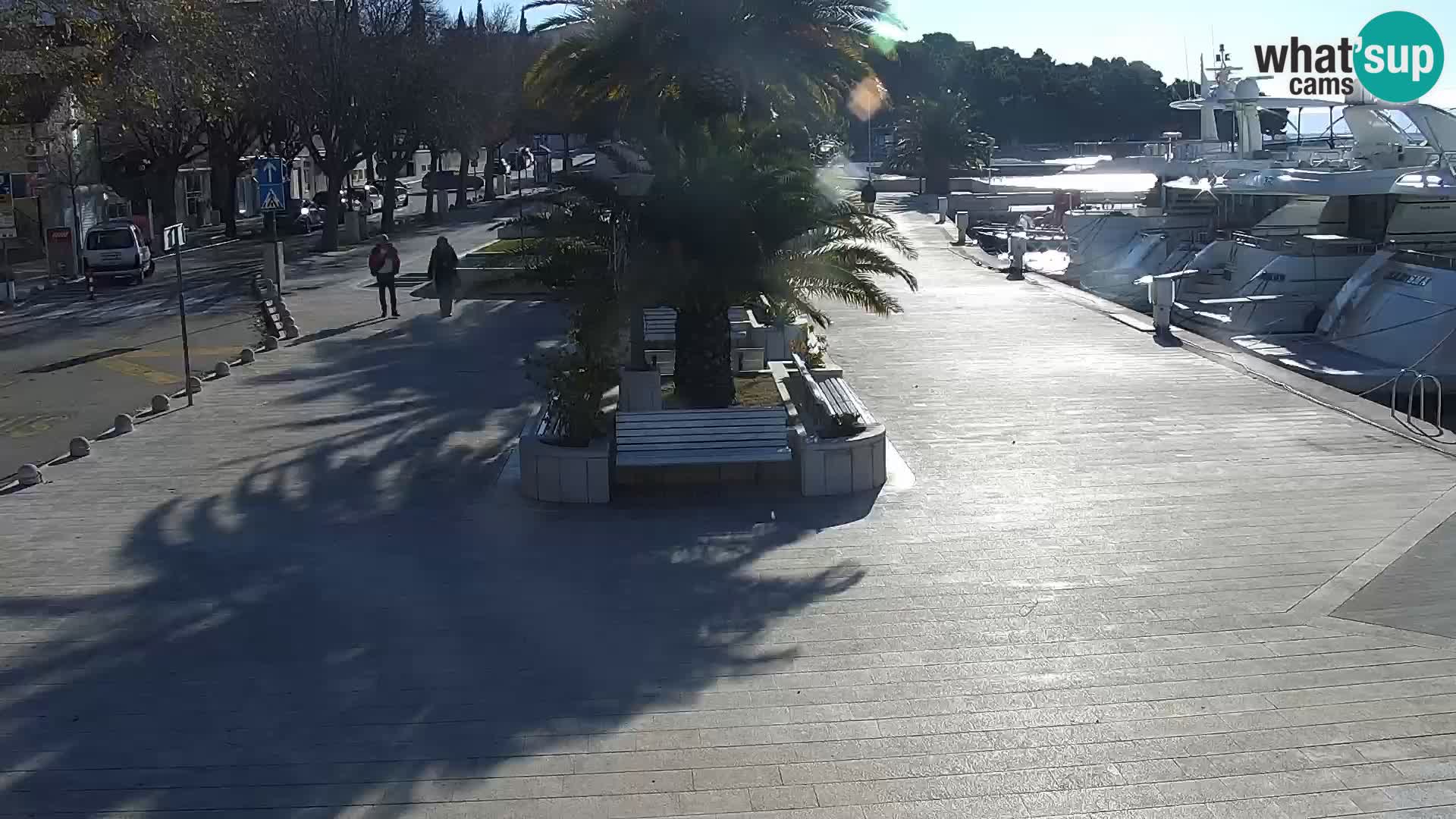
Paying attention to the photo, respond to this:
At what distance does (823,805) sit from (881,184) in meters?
65.4

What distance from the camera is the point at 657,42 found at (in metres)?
21.6

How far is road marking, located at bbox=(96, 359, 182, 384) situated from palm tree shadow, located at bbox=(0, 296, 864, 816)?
7.34 metres

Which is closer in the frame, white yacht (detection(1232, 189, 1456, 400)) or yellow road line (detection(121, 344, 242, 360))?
yellow road line (detection(121, 344, 242, 360))

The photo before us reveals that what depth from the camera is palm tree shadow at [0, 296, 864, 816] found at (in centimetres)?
670

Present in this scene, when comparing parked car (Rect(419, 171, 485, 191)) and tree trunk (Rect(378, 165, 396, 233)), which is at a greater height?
parked car (Rect(419, 171, 485, 191))

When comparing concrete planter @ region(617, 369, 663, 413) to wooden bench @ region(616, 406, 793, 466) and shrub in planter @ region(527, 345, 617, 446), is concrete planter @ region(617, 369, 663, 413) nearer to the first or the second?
shrub in planter @ region(527, 345, 617, 446)

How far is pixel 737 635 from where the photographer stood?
8492 millimetres

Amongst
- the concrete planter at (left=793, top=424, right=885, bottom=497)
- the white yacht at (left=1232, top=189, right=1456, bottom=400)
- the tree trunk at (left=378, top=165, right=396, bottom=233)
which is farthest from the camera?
the tree trunk at (left=378, top=165, right=396, bottom=233)

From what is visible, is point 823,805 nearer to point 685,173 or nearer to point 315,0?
point 685,173

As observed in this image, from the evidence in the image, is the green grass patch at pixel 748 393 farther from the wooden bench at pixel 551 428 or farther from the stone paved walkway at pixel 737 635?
the wooden bench at pixel 551 428

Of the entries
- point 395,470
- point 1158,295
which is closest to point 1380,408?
point 1158,295

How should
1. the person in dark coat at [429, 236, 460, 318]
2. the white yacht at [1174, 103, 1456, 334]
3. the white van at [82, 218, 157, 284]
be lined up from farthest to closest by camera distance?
the white van at [82, 218, 157, 284] < the white yacht at [1174, 103, 1456, 334] < the person in dark coat at [429, 236, 460, 318]

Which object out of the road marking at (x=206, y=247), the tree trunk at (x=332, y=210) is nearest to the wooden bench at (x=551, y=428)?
the tree trunk at (x=332, y=210)

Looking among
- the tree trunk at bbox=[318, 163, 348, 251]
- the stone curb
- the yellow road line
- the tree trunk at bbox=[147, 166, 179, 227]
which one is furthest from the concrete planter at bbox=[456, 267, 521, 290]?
the tree trunk at bbox=[147, 166, 179, 227]
